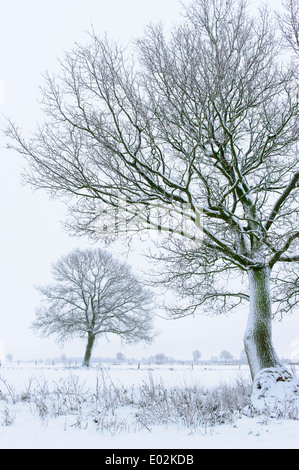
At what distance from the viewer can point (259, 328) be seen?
6.95 metres

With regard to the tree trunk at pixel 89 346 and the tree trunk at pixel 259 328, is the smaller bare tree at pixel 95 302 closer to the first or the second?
the tree trunk at pixel 89 346

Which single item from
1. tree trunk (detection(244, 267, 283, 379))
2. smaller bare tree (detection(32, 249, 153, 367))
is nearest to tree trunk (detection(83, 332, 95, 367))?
smaller bare tree (detection(32, 249, 153, 367))

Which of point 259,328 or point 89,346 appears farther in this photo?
point 89,346

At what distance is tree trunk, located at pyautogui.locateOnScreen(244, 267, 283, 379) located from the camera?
673 centimetres

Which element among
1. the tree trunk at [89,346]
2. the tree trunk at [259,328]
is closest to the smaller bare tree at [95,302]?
the tree trunk at [89,346]

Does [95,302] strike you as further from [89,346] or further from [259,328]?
[259,328]

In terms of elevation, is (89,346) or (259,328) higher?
(259,328)

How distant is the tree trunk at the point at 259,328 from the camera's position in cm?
673

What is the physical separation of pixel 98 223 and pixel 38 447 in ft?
18.2

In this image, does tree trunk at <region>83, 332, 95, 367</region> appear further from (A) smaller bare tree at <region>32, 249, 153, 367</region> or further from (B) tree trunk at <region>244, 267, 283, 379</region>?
(B) tree trunk at <region>244, 267, 283, 379</region>

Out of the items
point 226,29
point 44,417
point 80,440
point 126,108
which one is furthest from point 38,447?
point 226,29

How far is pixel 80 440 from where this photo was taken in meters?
3.54

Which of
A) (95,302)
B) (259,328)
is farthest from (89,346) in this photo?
(259,328)
